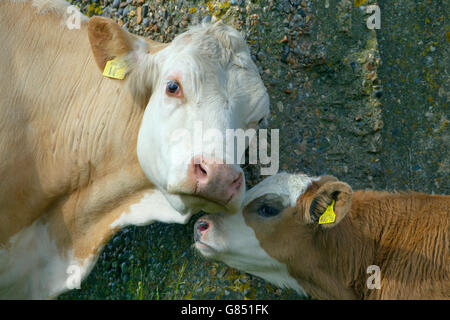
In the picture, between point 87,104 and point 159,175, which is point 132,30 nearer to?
point 87,104

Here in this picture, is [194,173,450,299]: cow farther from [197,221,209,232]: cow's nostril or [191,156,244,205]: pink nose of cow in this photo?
[191,156,244,205]: pink nose of cow

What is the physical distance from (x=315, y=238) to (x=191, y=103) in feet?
5.81

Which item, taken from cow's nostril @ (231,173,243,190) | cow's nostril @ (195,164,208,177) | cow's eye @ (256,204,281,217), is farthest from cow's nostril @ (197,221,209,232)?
cow's nostril @ (195,164,208,177)

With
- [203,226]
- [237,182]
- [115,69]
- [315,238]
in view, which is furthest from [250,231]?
[115,69]

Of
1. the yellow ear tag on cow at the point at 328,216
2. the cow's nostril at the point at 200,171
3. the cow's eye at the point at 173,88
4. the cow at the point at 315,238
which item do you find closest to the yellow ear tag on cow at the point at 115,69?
the cow's eye at the point at 173,88

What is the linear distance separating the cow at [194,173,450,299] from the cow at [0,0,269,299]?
0.74 meters

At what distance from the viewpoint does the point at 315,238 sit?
4828 millimetres

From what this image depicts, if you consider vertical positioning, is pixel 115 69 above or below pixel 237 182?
above

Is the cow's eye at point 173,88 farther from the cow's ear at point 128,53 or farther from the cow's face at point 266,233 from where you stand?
the cow's face at point 266,233

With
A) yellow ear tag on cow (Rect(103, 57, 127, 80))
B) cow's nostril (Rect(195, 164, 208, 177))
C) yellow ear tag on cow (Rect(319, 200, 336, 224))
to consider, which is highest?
yellow ear tag on cow (Rect(103, 57, 127, 80))

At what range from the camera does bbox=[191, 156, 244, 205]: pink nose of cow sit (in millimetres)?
3529

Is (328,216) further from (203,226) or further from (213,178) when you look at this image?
(213,178)

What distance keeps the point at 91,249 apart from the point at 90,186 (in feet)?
1.70

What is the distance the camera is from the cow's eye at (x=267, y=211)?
4836mm
